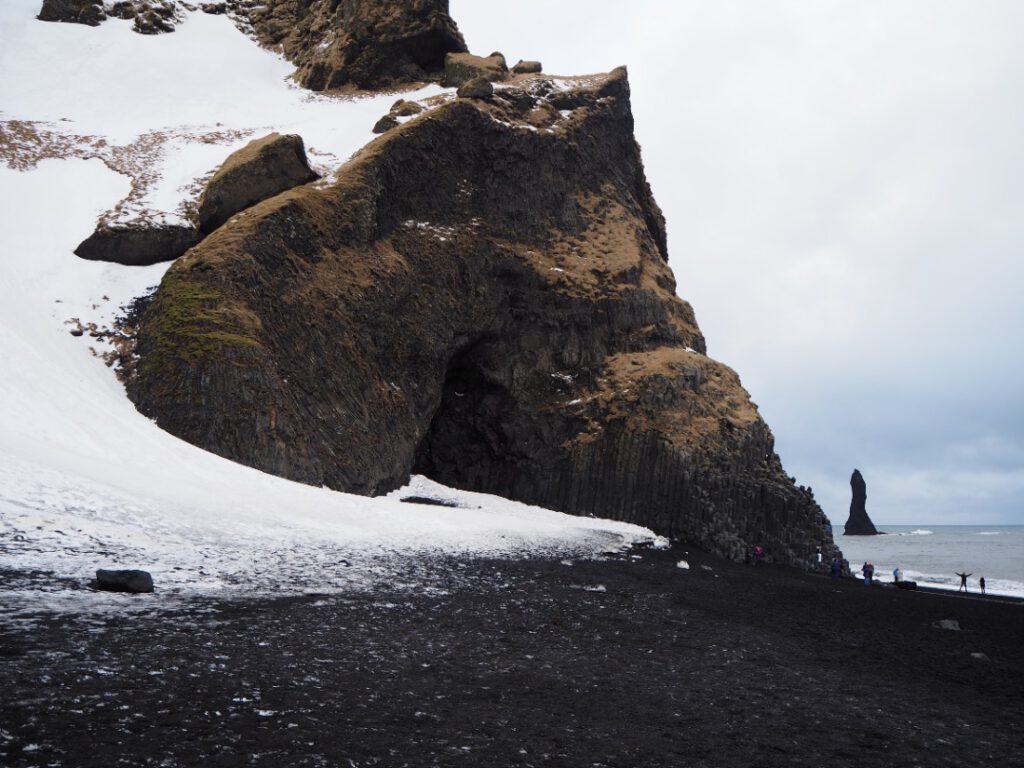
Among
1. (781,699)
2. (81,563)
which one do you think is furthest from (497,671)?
(81,563)

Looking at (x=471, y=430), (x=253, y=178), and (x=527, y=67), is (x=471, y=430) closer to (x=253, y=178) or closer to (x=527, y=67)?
(x=253, y=178)

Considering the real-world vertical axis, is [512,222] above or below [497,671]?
above

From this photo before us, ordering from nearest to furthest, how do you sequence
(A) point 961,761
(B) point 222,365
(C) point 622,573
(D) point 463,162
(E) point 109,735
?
(E) point 109,735 → (A) point 961,761 → (C) point 622,573 → (B) point 222,365 → (D) point 463,162

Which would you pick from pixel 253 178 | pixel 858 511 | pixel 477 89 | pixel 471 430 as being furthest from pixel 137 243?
pixel 858 511

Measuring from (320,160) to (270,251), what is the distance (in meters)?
12.8

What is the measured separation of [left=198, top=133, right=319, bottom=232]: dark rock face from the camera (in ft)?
129

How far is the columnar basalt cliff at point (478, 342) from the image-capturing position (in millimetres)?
32406

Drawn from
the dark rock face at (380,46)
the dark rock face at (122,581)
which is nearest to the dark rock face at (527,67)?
the dark rock face at (380,46)

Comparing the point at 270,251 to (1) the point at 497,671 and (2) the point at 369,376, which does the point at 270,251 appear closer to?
(2) the point at 369,376

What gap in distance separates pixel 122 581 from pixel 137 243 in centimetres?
3106

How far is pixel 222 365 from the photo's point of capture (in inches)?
1185

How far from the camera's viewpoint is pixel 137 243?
37.5 metres

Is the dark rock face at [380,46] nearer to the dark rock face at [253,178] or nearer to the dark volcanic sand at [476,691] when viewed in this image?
the dark rock face at [253,178]

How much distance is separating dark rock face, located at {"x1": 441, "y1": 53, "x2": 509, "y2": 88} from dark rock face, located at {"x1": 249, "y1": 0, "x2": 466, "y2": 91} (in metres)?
4.13
